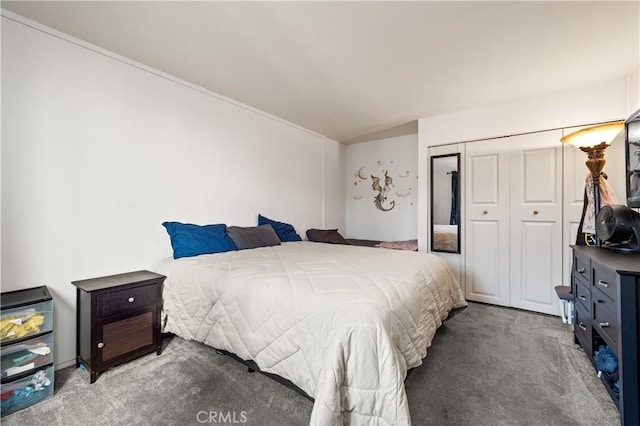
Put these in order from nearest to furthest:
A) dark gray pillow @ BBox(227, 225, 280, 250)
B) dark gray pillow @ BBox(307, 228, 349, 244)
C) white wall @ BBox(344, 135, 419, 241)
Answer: dark gray pillow @ BBox(227, 225, 280, 250)
dark gray pillow @ BBox(307, 228, 349, 244)
white wall @ BBox(344, 135, 419, 241)

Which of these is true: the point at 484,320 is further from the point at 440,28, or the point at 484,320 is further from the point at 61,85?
the point at 61,85

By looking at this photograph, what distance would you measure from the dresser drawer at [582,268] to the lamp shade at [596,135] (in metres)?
0.95

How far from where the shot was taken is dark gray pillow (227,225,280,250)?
108 inches

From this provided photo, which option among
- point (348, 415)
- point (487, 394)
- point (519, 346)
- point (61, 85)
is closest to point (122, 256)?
point (61, 85)

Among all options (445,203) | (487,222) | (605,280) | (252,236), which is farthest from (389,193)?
(605,280)

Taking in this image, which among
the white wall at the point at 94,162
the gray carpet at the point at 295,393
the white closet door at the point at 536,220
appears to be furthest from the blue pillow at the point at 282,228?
the white closet door at the point at 536,220

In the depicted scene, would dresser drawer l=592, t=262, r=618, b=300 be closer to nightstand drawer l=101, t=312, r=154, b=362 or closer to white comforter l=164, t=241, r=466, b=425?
white comforter l=164, t=241, r=466, b=425

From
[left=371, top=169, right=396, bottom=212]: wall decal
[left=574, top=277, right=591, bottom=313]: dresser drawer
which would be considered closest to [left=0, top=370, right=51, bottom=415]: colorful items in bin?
[left=574, top=277, right=591, bottom=313]: dresser drawer

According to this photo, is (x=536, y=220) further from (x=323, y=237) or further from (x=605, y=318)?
(x=323, y=237)

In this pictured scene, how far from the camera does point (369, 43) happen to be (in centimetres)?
200

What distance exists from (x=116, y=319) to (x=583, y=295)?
3.20 meters

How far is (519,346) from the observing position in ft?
6.92

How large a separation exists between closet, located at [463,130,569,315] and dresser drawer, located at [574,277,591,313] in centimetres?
94

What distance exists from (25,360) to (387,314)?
6.71 feet
